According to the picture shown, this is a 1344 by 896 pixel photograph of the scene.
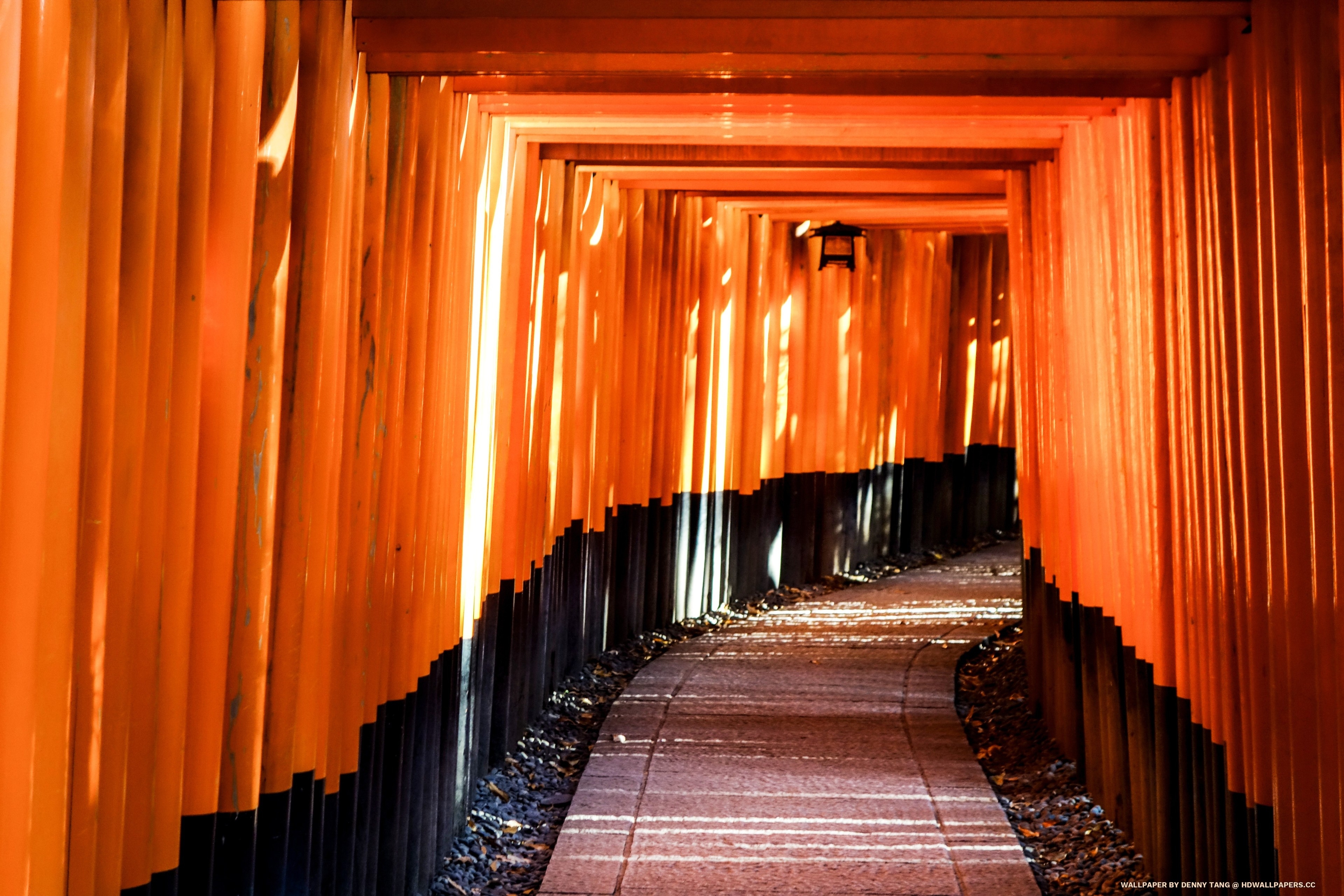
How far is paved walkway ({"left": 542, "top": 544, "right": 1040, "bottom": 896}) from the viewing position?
5.04 m

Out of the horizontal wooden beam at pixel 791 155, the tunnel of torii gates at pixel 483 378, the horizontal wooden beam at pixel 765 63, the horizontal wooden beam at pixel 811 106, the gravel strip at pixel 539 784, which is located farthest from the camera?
the horizontal wooden beam at pixel 791 155

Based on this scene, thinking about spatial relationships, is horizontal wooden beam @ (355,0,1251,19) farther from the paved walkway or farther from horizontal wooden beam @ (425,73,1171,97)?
the paved walkway

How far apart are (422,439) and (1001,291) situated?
11138 millimetres

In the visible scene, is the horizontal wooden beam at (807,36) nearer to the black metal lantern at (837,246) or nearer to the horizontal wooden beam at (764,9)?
the horizontal wooden beam at (764,9)

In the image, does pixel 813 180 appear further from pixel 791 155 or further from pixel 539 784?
pixel 539 784

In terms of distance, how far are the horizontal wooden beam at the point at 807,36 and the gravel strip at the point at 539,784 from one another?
3226 millimetres

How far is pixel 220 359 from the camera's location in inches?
112

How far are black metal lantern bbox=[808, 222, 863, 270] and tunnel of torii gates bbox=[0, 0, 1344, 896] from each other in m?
1.88

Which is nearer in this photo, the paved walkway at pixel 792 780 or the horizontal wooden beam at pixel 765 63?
the horizontal wooden beam at pixel 765 63

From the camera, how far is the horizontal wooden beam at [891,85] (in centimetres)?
430

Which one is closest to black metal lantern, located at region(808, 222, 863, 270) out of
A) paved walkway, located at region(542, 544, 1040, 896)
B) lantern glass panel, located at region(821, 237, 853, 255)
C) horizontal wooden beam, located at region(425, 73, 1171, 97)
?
lantern glass panel, located at region(821, 237, 853, 255)

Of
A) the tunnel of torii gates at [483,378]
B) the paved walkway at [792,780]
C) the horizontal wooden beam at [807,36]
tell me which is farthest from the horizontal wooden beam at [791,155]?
the paved walkway at [792,780]

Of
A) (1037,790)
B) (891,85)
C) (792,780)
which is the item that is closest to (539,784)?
(792,780)

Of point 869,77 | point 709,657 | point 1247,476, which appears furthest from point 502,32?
point 709,657
